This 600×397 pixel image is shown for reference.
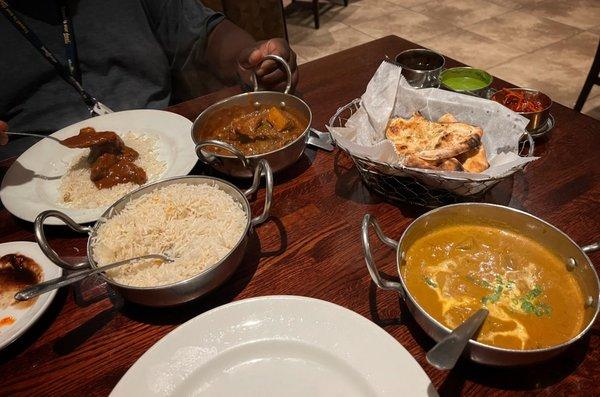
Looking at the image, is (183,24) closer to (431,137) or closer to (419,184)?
(431,137)

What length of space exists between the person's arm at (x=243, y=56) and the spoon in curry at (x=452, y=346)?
1.36 metres

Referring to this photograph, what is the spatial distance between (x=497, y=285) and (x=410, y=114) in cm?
82

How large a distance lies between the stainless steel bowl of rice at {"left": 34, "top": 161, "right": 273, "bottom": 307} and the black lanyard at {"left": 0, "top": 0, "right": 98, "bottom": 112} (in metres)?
1.14

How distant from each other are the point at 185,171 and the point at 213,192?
31 cm

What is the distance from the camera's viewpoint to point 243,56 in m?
2.06

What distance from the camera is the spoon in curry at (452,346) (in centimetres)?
76

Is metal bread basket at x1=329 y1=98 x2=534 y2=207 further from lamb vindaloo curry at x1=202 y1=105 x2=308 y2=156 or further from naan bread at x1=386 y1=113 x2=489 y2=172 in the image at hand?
lamb vindaloo curry at x1=202 y1=105 x2=308 y2=156

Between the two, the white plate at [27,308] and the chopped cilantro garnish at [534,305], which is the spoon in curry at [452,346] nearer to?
the chopped cilantro garnish at [534,305]

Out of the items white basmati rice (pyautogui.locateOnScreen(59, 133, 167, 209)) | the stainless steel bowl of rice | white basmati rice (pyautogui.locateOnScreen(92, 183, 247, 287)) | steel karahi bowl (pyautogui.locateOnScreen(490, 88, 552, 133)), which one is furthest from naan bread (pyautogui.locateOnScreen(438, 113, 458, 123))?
white basmati rice (pyautogui.locateOnScreen(59, 133, 167, 209))

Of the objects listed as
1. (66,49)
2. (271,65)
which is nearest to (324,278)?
(271,65)

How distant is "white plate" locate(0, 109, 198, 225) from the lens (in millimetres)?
1454

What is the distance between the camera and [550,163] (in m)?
1.49

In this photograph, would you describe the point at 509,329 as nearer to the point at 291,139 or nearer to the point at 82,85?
the point at 291,139

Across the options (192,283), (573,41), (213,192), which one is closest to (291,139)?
(213,192)
